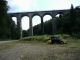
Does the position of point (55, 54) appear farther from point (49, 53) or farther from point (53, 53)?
point (49, 53)

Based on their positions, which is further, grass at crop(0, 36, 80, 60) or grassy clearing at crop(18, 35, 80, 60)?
grass at crop(0, 36, 80, 60)

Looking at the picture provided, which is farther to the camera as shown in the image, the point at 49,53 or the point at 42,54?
the point at 49,53

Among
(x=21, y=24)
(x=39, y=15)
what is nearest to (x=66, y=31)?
(x=39, y=15)

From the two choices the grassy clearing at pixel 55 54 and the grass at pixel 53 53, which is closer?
the grassy clearing at pixel 55 54

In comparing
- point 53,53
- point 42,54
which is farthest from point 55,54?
point 42,54

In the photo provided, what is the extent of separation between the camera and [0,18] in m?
31.2

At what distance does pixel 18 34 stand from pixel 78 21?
30646mm

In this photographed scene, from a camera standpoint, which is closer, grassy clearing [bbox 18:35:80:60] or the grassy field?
grassy clearing [bbox 18:35:80:60]

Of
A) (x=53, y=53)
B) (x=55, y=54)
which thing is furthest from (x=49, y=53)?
(x=55, y=54)

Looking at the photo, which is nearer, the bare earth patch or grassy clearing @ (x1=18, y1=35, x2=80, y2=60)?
grassy clearing @ (x1=18, y1=35, x2=80, y2=60)

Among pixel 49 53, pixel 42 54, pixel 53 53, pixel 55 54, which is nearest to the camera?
pixel 55 54

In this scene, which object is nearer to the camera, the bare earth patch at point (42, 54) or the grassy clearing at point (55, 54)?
the grassy clearing at point (55, 54)

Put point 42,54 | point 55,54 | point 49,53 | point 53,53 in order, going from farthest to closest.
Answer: point 49,53 → point 53,53 → point 42,54 → point 55,54

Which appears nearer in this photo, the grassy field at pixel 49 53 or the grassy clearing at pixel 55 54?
the grassy clearing at pixel 55 54
